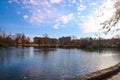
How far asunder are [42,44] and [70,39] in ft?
127

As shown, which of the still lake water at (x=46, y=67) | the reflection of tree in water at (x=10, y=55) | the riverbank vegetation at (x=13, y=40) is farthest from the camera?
the riverbank vegetation at (x=13, y=40)

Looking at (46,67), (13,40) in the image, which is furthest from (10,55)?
(13,40)

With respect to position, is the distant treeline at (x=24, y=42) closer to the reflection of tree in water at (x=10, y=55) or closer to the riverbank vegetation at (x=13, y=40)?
the riverbank vegetation at (x=13, y=40)

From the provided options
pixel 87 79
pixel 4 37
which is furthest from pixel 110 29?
pixel 4 37

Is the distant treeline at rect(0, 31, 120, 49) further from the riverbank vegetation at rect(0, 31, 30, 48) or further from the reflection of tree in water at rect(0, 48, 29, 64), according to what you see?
the reflection of tree in water at rect(0, 48, 29, 64)

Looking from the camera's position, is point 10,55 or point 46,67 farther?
point 10,55

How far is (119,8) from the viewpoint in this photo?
8062 millimetres

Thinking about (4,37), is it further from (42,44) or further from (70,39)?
(70,39)

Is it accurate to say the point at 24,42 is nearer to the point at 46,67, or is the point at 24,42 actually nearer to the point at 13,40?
the point at 13,40

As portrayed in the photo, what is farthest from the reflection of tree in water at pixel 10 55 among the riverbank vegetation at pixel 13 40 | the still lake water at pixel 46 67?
the riverbank vegetation at pixel 13 40

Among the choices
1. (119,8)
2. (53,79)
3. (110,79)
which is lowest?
(53,79)

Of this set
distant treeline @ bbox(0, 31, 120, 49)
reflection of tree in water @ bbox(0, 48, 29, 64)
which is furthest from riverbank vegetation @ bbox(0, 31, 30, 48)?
reflection of tree in water @ bbox(0, 48, 29, 64)

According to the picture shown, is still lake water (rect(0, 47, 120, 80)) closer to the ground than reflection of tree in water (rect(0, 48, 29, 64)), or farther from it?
closer to the ground

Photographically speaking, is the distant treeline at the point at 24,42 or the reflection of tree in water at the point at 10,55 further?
the distant treeline at the point at 24,42
